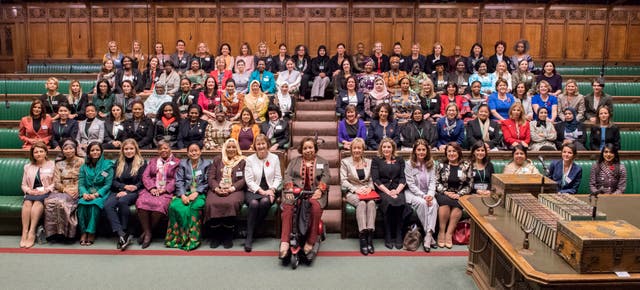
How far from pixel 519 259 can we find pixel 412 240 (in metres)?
2.09

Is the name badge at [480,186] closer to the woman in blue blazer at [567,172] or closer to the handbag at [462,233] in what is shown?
the handbag at [462,233]

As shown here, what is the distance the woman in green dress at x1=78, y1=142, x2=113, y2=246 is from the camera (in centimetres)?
517

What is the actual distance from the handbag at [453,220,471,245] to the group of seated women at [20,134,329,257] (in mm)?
1370


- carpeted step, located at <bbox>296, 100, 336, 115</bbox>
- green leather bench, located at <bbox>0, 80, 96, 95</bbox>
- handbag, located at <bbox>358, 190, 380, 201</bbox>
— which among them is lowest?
handbag, located at <bbox>358, 190, 380, 201</bbox>

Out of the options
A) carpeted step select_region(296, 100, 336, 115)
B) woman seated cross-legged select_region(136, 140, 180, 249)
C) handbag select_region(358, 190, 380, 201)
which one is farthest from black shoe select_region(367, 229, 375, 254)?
carpeted step select_region(296, 100, 336, 115)

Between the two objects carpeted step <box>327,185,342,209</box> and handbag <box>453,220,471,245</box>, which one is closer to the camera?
handbag <box>453,220,471,245</box>

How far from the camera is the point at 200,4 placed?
10.5 m

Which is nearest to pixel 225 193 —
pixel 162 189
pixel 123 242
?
pixel 162 189

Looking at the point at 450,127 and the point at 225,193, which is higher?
the point at 450,127

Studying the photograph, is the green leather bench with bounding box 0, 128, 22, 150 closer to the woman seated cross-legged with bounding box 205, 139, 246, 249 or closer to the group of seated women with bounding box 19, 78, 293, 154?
the group of seated women with bounding box 19, 78, 293, 154

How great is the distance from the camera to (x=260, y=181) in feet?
17.7

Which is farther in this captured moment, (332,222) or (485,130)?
(485,130)

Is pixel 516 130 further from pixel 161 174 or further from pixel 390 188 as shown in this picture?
pixel 161 174

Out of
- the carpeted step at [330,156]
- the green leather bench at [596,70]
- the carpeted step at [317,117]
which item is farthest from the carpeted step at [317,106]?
the green leather bench at [596,70]
